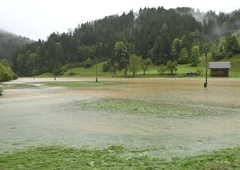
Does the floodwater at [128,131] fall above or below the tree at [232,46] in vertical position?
below

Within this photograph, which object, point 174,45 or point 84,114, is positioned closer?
point 84,114

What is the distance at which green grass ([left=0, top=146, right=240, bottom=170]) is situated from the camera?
370 inches

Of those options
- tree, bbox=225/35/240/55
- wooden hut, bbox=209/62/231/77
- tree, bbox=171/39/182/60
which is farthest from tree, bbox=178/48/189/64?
wooden hut, bbox=209/62/231/77

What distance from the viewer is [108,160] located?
10.5 meters

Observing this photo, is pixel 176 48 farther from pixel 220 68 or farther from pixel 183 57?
pixel 220 68

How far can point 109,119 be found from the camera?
21.5 meters

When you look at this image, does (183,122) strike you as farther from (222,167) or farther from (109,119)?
(222,167)

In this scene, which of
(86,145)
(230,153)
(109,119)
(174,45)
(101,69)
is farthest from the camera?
(101,69)

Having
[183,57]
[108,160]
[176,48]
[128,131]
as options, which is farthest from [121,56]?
[108,160]

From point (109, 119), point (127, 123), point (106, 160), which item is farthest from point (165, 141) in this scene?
point (109, 119)

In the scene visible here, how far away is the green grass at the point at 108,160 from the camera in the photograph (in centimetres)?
940

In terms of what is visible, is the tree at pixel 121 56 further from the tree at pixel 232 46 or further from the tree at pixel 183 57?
the tree at pixel 232 46

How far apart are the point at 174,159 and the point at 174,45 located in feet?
532

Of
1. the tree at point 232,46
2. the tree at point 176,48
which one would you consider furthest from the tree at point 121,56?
the tree at point 232,46
